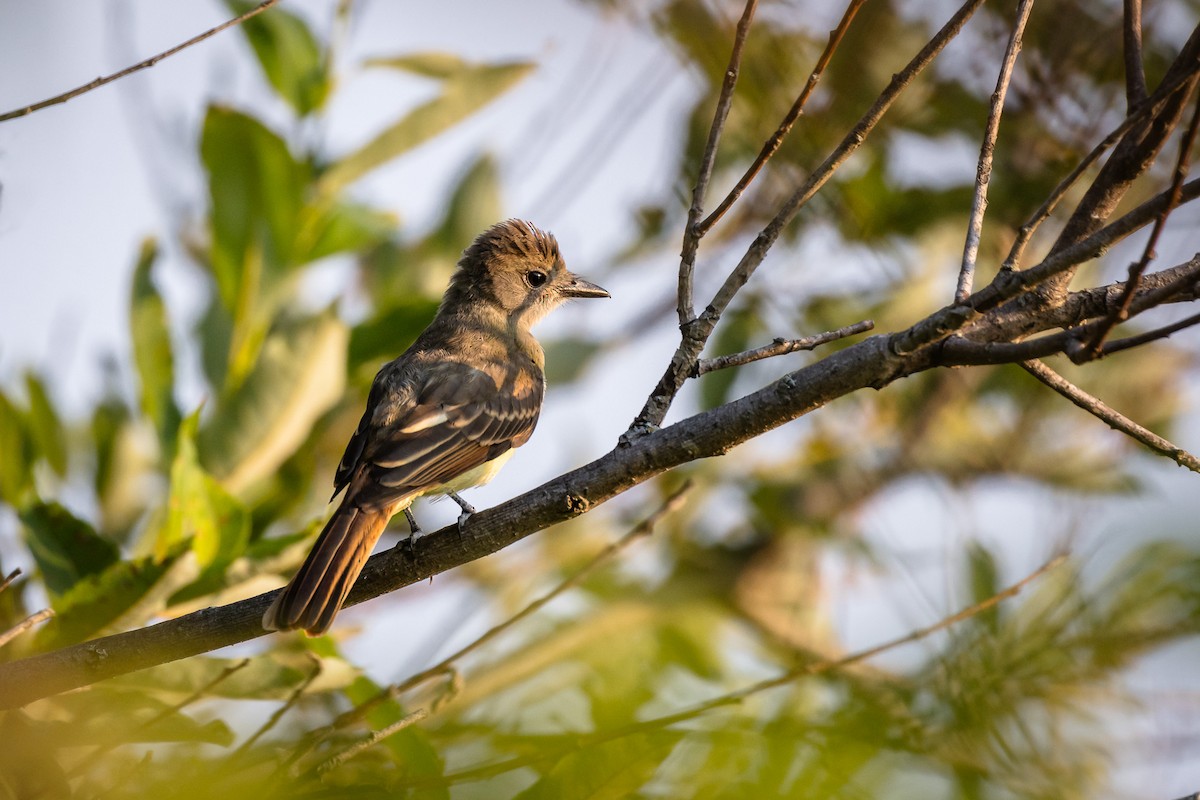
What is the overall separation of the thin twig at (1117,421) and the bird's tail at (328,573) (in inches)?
71.5

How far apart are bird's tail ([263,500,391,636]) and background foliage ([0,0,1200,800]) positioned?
176mm

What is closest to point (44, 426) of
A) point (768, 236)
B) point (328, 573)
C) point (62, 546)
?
point (62, 546)

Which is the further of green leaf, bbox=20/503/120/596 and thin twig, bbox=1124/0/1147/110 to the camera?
green leaf, bbox=20/503/120/596

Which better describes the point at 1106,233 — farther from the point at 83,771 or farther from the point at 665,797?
the point at 83,771

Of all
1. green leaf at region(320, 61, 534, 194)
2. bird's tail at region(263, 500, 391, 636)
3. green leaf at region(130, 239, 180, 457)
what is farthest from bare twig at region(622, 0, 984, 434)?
green leaf at region(320, 61, 534, 194)

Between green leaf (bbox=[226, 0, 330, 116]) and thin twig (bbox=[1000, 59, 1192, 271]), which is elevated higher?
green leaf (bbox=[226, 0, 330, 116])

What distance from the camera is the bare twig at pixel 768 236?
233 cm

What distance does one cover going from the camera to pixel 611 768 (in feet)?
5.30

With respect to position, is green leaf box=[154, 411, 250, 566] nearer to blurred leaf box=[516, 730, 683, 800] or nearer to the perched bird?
the perched bird

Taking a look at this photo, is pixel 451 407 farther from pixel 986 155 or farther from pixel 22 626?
pixel 986 155

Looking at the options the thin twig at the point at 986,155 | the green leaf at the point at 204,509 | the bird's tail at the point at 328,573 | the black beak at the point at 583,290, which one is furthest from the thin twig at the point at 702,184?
the black beak at the point at 583,290

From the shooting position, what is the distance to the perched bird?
3.23 metres

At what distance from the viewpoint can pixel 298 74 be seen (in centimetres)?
449

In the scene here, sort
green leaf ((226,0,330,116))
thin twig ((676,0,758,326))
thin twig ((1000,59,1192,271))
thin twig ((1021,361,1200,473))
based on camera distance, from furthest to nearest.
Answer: green leaf ((226,0,330,116)) < thin twig ((676,0,758,326)) < thin twig ((1021,361,1200,473)) < thin twig ((1000,59,1192,271))
